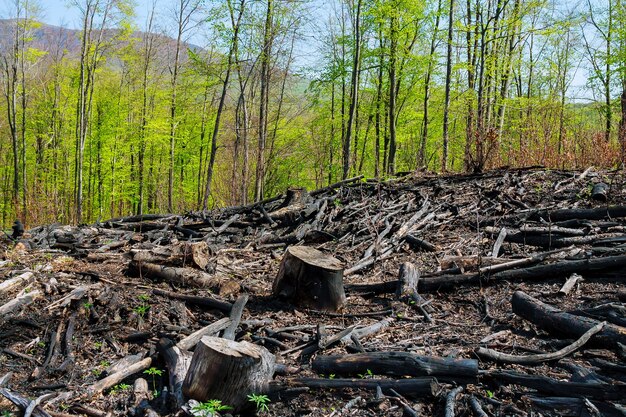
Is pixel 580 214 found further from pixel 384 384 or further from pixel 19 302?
pixel 19 302

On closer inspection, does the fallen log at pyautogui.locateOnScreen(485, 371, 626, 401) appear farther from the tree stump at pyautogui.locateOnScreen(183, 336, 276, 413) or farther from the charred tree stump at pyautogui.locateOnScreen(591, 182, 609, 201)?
the charred tree stump at pyautogui.locateOnScreen(591, 182, 609, 201)

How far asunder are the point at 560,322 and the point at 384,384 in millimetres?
1817

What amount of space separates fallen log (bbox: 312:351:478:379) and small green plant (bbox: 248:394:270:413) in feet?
1.86

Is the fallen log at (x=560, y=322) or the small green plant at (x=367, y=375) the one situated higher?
the fallen log at (x=560, y=322)

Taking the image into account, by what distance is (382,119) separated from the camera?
70.7 feet

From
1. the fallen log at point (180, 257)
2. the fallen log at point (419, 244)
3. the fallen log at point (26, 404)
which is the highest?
the fallen log at point (419, 244)

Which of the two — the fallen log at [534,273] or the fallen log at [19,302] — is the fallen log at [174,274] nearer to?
the fallen log at [19,302]

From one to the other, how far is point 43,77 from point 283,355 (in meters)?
29.3

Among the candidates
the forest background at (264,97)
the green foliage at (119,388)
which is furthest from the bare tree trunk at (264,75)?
the green foliage at (119,388)

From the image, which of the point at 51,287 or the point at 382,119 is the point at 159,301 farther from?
the point at 382,119

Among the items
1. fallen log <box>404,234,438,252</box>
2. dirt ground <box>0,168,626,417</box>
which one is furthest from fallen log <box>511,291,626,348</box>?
fallen log <box>404,234,438,252</box>

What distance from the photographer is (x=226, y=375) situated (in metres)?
2.98

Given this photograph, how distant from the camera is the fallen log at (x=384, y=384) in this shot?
2930 millimetres

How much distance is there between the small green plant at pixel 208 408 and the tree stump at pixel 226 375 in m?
0.10
